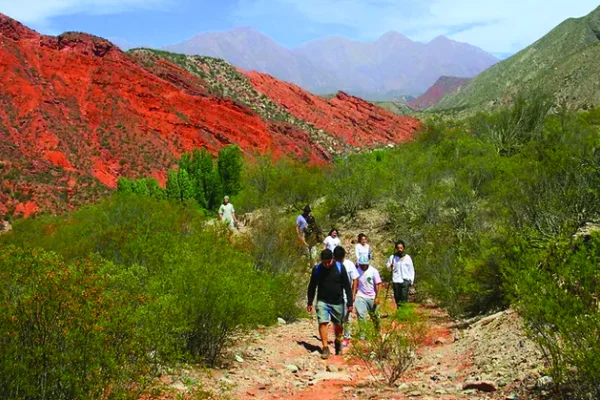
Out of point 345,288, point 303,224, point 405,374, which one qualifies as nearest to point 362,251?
point 345,288

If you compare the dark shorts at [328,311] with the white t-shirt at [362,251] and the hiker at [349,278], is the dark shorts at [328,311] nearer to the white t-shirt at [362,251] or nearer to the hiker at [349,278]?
the hiker at [349,278]


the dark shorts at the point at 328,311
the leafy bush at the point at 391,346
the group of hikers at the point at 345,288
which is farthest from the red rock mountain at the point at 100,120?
the leafy bush at the point at 391,346

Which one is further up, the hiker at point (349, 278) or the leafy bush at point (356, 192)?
the leafy bush at point (356, 192)

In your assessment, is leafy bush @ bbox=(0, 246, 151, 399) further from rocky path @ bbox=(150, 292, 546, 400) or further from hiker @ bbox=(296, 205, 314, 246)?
hiker @ bbox=(296, 205, 314, 246)

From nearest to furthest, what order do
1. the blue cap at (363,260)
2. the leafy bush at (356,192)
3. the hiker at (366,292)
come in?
the hiker at (366,292) < the blue cap at (363,260) < the leafy bush at (356,192)

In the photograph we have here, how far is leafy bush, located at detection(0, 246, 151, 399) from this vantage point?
3.99m

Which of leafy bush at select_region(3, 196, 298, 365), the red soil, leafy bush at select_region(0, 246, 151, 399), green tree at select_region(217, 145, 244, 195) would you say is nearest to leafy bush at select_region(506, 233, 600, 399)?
leafy bush at select_region(3, 196, 298, 365)

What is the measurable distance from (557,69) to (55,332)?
85.9 m

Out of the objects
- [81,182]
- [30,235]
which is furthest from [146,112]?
[30,235]

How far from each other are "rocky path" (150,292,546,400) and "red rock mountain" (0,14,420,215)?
130 feet

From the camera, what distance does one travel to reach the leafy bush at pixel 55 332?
399 cm

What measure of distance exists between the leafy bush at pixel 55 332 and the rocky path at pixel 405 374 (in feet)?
3.39

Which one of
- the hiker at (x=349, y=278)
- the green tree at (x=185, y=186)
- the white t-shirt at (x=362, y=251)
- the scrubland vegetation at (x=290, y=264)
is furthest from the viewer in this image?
the green tree at (x=185, y=186)

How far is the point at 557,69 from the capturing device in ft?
260
